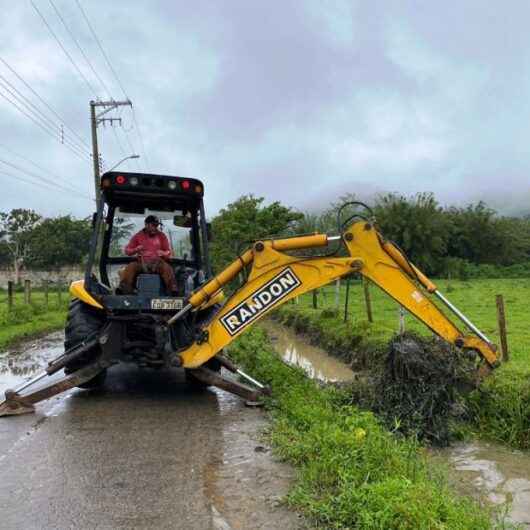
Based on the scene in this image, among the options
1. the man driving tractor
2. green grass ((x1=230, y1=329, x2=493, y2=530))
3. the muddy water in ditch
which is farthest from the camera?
the man driving tractor

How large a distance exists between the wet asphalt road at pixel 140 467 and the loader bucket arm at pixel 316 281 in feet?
3.04

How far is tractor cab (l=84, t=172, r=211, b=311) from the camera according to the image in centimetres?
711

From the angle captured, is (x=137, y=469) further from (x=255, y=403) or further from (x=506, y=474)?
(x=506, y=474)

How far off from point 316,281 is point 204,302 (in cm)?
131

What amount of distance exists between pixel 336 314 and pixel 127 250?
25.4 ft

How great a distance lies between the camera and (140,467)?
4.68 meters

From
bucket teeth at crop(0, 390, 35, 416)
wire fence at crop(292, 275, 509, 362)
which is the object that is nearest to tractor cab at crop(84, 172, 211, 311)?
bucket teeth at crop(0, 390, 35, 416)

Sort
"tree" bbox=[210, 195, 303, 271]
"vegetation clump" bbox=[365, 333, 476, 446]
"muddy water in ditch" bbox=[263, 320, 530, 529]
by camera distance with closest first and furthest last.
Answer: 1. "muddy water in ditch" bbox=[263, 320, 530, 529]
2. "vegetation clump" bbox=[365, 333, 476, 446]
3. "tree" bbox=[210, 195, 303, 271]

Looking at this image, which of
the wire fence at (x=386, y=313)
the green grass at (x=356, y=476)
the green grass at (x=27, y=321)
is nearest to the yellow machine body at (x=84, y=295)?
the green grass at (x=356, y=476)

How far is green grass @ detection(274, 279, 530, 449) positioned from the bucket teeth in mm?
5071

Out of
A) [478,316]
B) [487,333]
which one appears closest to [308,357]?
[487,333]

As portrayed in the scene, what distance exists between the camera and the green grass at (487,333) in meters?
6.39

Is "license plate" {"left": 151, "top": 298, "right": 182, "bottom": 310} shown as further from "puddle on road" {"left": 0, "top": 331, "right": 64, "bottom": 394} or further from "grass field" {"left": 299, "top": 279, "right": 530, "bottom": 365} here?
"grass field" {"left": 299, "top": 279, "right": 530, "bottom": 365}

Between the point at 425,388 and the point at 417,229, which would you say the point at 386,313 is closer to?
the point at 425,388
